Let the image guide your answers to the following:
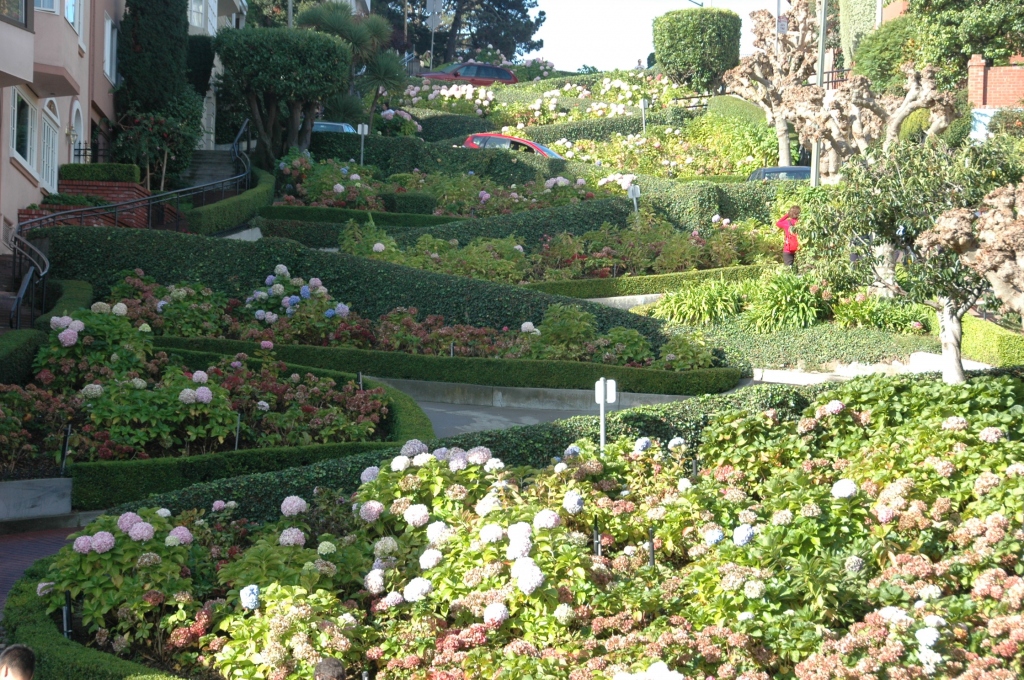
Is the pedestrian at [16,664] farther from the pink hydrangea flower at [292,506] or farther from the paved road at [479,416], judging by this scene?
the paved road at [479,416]

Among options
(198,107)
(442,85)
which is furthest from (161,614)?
(442,85)

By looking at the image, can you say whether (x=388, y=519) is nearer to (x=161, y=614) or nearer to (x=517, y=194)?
(x=161, y=614)

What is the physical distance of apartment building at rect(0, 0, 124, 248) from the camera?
17.0 meters

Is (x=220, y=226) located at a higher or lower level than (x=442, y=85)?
lower

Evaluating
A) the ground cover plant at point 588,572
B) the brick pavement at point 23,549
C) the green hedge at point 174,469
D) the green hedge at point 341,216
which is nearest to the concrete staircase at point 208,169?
the green hedge at point 341,216

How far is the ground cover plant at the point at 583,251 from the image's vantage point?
1953 centimetres

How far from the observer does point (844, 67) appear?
5147cm

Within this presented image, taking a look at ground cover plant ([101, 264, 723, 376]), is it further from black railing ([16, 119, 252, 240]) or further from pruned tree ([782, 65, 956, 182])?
pruned tree ([782, 65, 956, 182])

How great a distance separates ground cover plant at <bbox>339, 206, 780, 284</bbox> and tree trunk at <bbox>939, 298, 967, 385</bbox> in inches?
349

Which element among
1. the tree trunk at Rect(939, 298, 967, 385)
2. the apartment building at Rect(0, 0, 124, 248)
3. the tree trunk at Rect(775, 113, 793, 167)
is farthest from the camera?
the tree trunk at Rect(775, 113, 793, 167)

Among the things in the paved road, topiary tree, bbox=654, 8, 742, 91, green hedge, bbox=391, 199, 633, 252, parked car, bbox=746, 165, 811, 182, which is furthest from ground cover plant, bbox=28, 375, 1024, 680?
topiary tree, bbox=654, 8, 742, 91

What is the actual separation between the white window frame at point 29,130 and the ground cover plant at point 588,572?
12825mm

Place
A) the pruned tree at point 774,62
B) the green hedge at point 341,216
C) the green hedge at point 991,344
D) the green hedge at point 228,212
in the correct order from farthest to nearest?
the pruned tree at point 774,62 → the green hedge at point 341,216 → the green hedge at point 228,212 → the green hedge at point 991,344

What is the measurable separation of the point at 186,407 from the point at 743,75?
26.4 meters
